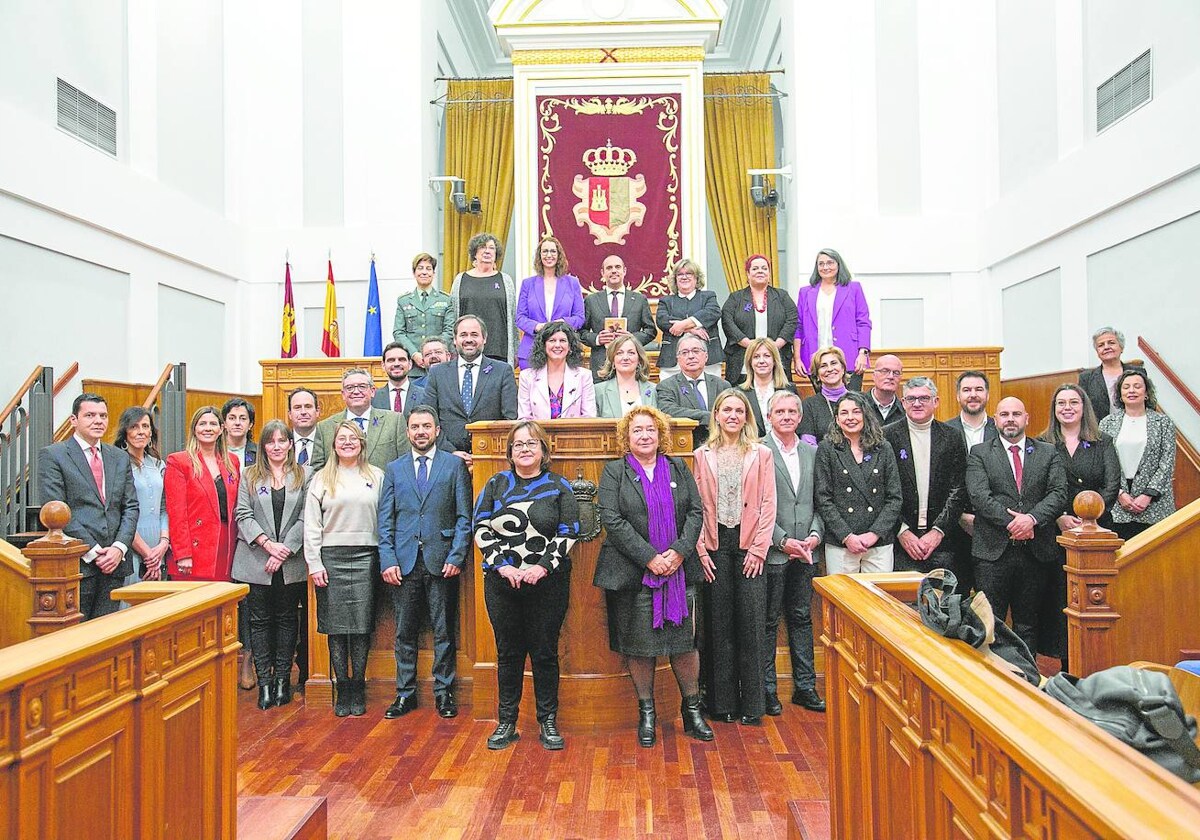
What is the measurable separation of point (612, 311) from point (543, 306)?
423 millimetres

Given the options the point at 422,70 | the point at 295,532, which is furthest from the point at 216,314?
the point at 295,532

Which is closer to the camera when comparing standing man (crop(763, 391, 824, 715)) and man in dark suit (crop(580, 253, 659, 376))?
standing man (crop(763, 391, 824, 715))

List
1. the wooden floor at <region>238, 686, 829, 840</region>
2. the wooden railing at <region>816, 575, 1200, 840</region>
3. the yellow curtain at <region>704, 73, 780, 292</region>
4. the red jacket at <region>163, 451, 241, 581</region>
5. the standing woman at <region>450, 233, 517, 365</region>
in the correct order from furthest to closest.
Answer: the yellow curtain at <region>704, 73, 780, 292</region>, the standing woman at <region>450, 233, 517, 365</region>, the red jacket at <region>163, 451, 241, 581</region>, the wooden floor at <region>238, 686, 829, 840</region>, the wooden railing at <region>816, 575, 1200, 840</region>

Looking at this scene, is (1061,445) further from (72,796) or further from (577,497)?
(72,796)

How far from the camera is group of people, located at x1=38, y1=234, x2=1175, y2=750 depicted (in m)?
3.61

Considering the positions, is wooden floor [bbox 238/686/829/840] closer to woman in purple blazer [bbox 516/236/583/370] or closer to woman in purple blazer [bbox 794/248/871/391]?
woman in purple blazer [bbox 516/236/583/370]

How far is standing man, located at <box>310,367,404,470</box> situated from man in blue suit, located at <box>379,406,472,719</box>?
431mm

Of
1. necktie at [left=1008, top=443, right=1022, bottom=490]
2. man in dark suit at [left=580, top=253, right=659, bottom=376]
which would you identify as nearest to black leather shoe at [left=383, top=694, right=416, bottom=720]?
man in dark suit at [left=580, top=253, right=659, bottom=376]

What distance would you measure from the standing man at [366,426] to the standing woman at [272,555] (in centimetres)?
19

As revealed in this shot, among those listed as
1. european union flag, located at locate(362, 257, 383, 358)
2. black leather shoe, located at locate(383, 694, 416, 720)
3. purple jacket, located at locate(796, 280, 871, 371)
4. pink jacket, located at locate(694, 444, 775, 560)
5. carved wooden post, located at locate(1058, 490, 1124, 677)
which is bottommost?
black leather shoe, located at locate(383, 694, 416, 720)

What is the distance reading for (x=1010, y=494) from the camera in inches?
152

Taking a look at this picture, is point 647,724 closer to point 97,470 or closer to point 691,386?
point 691,386

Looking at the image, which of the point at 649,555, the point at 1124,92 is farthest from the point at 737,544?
the point at 1124,92

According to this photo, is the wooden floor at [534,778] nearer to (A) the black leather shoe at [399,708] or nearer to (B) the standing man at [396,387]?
(A) the black leather shoe at [399,708]
